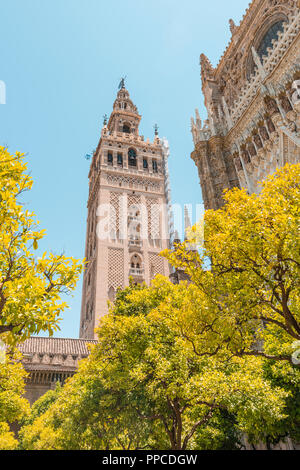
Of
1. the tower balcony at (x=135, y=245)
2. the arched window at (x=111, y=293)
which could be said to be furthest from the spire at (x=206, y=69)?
the arched window at (x=111, y=293)

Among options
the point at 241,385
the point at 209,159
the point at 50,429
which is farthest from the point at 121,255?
the point at 241,385

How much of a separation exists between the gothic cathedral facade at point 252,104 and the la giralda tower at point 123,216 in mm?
18200

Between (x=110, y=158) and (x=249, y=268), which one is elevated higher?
(x=110, y=158)

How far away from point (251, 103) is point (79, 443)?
53.2 feet

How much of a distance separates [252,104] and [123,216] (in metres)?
25.6

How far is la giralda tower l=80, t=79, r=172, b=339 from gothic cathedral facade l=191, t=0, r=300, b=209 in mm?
18200

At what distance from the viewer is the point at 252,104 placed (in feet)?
56.3

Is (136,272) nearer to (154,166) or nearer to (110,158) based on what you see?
(110,158)

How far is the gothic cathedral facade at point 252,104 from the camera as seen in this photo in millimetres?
14664

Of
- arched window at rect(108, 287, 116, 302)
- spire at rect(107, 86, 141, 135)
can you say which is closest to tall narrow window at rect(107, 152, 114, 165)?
spire at rect(107, 86, 141, 135)

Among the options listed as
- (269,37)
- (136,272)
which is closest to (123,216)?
(136,272)

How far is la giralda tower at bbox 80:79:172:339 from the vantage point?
123 feet

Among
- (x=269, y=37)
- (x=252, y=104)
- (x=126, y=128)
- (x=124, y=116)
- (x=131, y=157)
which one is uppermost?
(x=124, y=116)

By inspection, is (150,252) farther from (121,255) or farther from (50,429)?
(50,429)
